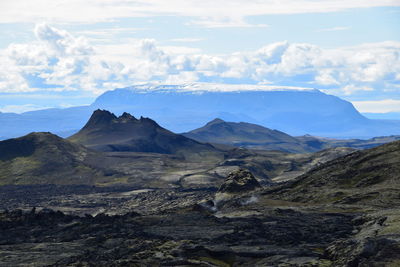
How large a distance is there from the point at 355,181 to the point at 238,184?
28506mm

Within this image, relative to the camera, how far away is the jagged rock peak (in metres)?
150

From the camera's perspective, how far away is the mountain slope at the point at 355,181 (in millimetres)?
120562

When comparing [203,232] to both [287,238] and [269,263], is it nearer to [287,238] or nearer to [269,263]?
[287,238]

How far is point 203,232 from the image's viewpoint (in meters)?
89.8

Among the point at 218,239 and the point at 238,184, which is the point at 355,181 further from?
the point at 218,239

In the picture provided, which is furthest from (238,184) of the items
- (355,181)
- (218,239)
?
(218,239)

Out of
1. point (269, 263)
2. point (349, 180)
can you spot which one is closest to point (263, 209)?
point (349, 180)

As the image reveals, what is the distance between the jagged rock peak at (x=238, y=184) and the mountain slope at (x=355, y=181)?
9.51 meters

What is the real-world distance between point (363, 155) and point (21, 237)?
280 feet

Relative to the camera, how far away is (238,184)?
498 ft

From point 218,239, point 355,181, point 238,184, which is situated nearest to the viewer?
point 218,239

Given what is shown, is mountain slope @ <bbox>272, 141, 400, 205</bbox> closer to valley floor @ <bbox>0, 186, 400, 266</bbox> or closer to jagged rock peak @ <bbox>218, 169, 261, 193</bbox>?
valley floor @ <bbox>0, 186, 400, 266</bbox>

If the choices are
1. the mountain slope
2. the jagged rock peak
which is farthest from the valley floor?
the jagged rock peak

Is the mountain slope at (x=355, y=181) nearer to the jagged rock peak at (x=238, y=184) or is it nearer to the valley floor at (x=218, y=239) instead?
the valley floor at (x=218, y=239)
